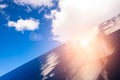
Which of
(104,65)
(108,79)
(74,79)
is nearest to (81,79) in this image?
(74,79)

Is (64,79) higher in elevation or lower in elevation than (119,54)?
higher

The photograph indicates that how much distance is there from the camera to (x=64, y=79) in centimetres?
1577

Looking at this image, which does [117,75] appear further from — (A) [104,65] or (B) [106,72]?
(A) [104,65]

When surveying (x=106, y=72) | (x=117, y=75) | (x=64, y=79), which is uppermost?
(x=64, y=79)

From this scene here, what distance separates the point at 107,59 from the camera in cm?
1447

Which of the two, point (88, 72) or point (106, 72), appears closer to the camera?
point (106, 72)

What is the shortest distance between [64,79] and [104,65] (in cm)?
431

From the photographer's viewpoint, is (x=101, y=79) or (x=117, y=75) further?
(x=101, y=79)

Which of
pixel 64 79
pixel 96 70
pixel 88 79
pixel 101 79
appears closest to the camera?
pixel 101 79

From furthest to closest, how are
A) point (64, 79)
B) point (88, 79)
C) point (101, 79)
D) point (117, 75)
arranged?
point (64, 79), point (88, 79), point (101, 79), point (117, 75)

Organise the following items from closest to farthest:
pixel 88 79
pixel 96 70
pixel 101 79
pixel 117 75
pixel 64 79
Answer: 1. pixel 117 75
2. pixel 101 79
3. pixel 88 79
4. pixel 96 70
5. pixel 64 79

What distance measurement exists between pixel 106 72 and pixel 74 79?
3.24 m

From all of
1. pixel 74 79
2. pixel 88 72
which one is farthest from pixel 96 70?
pixel 74 79

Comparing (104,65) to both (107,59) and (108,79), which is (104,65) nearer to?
(107,59)
